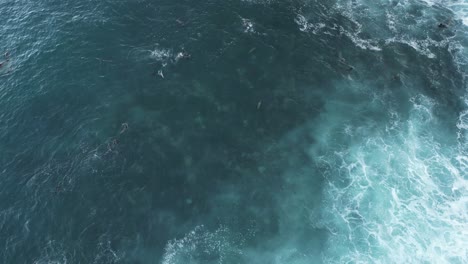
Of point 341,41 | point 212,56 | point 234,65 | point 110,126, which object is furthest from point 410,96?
point 110,126

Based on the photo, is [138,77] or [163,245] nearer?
[163,245]

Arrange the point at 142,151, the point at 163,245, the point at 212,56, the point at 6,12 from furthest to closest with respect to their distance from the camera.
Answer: the point at 6,12
the point at 212,56
the point at 142,151
the point at 163,245

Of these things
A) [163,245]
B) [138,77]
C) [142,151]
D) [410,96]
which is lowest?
→ [163,245]

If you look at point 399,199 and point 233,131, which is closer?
point 399,199

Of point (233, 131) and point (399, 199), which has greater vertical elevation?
point (233, 131)

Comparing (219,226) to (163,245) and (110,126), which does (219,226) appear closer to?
(163,245)

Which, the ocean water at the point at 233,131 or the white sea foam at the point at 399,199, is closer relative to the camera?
the white sea foam at the point at 399,199

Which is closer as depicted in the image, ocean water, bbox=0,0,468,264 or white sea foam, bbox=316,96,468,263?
white sea foam, bbox=316,96,468,263

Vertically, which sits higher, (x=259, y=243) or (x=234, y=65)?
(x=234, y=65)
